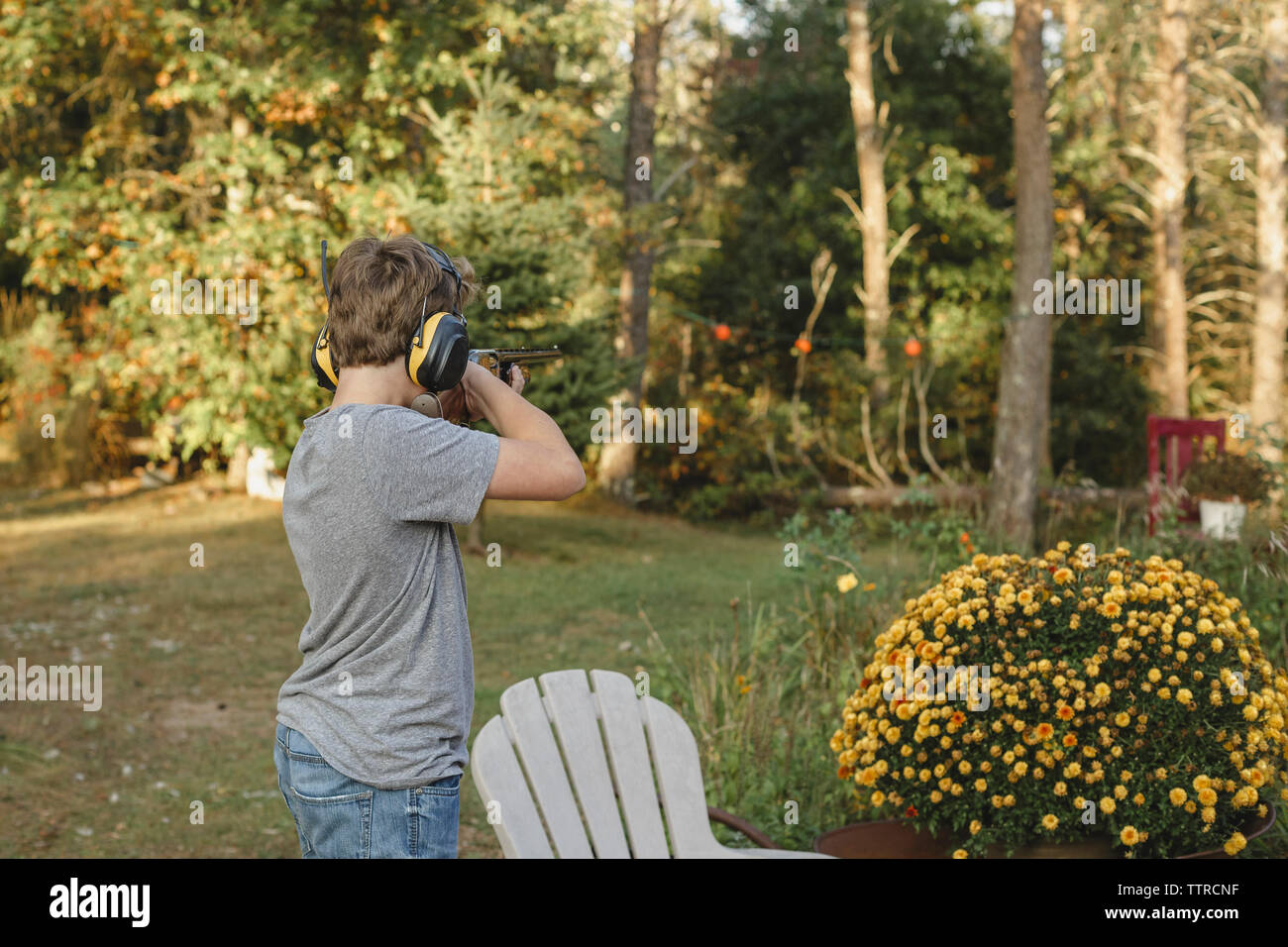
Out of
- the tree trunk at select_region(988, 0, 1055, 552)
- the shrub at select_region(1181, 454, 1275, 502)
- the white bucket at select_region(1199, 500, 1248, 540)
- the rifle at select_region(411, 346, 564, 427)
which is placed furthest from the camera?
the tree trunk at select_region(988, 0, 1055, 552)

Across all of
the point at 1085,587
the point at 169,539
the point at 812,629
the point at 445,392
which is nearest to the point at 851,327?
the point at 169,539

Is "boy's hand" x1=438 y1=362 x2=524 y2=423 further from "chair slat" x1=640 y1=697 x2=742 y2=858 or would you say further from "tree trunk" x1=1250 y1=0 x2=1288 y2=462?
"tree trunk" x1=1250 y1=0 x2=1288 y2=462

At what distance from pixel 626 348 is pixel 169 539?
569cm

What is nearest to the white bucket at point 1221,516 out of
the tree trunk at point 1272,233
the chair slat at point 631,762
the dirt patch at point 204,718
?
the chair slat at point 631,762

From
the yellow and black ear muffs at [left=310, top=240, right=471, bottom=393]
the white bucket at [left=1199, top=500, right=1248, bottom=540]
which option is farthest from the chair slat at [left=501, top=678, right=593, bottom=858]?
the white bucket at [left=1199, top=500, right=1248, bottom=540]

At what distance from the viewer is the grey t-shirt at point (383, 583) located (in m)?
1.94

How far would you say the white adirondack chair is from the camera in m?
2.83

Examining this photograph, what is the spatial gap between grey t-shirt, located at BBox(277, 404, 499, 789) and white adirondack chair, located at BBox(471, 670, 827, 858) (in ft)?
2.52

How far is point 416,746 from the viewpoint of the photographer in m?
1.97

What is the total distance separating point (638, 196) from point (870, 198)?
318cm

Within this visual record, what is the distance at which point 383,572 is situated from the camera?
6.50 feet

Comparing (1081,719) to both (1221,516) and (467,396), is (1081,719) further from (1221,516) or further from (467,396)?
(1221,516)

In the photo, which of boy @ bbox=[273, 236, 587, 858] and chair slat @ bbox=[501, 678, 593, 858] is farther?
chair slat @ bbox=[501, 678, 593, 858]

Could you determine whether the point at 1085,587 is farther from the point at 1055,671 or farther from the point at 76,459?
the point at 76,459
